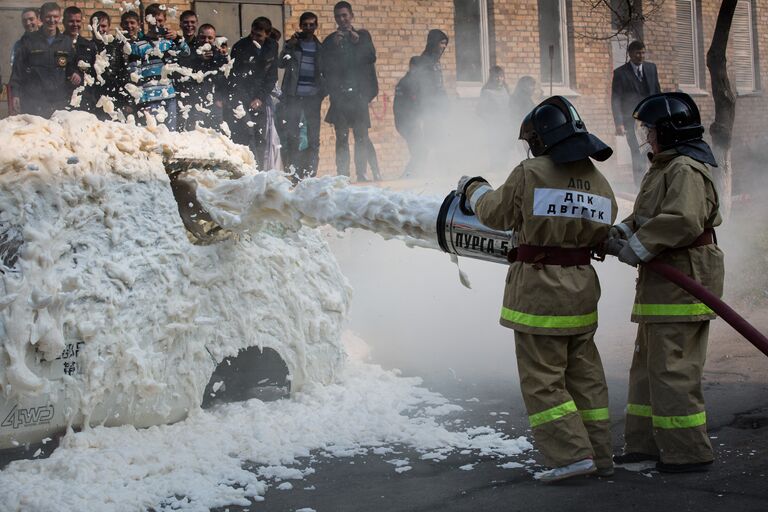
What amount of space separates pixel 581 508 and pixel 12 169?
320 cm

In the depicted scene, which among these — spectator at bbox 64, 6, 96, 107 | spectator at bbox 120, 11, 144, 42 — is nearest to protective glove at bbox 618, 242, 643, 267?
spectator at bbox 120, 11, 144, 42

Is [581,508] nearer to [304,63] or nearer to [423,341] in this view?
[423,341]

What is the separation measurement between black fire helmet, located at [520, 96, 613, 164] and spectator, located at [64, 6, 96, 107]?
229 inches

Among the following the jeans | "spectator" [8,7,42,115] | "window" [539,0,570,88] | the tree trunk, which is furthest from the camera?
"window" [539,0,570,88]

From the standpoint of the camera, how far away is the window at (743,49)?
19.9 meters

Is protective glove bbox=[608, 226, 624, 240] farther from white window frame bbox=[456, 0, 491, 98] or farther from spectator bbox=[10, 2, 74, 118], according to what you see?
white window frame bbox=[456, 0, 491, 98]

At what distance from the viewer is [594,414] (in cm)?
424

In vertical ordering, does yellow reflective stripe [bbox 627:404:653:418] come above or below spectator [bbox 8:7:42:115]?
below

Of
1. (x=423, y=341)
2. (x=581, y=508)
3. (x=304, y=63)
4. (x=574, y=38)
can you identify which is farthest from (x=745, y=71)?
(x=581, y=508)

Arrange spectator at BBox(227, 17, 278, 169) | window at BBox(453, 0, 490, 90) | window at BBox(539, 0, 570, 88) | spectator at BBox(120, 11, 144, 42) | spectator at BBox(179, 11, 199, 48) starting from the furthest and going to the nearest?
1. window at BBox(539, 0, 570, 88)
2. window at BBox(453, 0, 490, 90)
3. spectator at BBox(227, 17, 278, 169)
4. spectator at BBox(179, 11, 199, 48)
5. spectator at BBox(120, 11, 144, 42)

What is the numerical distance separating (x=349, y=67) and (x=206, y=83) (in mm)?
3065

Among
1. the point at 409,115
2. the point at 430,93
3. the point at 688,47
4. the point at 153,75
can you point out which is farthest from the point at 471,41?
the point at 153,75

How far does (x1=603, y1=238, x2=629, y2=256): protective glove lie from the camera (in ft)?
13.9

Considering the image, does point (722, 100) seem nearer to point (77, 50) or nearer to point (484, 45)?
point (484, 45)
